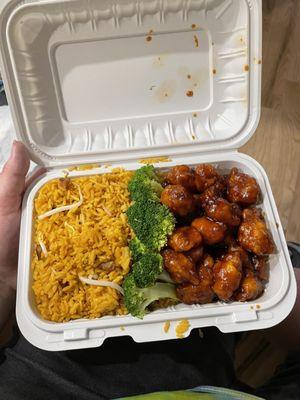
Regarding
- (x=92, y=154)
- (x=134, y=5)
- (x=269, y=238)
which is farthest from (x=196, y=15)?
(x=269, y=238)

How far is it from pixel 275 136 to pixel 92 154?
175cm

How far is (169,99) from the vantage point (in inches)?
69.7

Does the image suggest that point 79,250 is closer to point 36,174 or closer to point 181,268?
point 181,268

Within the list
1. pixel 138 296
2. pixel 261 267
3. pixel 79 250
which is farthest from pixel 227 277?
pixel 79 250

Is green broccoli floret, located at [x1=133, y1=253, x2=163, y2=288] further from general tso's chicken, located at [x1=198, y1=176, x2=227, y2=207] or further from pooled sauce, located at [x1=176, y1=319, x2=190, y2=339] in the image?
general tso's chicken, located at [x1=198, y1=176, x2=227, y2=207]

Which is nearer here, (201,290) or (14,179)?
(201,290)

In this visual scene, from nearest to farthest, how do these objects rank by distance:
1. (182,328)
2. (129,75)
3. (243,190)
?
(182,328), (243,190), (129,75)

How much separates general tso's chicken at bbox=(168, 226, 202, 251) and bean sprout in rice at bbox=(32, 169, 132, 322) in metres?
0.19

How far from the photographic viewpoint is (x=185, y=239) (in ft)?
4.76

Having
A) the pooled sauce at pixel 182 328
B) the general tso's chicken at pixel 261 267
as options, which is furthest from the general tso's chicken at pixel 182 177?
the pooled sauce at pixel 182 328

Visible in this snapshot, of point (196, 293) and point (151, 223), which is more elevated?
point (151, 223)

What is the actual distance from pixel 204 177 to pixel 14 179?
2.76 feet

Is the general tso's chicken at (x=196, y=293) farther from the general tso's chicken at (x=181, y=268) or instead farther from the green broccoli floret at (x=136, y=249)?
the green broccoli floret at (x=136, y=249)

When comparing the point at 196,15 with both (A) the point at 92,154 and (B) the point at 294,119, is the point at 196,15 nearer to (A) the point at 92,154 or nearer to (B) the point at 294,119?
(A) the point at 92,154
